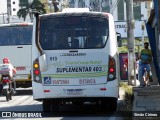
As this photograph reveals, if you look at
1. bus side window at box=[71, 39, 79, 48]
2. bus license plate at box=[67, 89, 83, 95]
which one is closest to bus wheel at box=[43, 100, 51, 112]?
bus license plate at box=[67, 89, 83, 95]

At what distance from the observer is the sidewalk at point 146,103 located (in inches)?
480

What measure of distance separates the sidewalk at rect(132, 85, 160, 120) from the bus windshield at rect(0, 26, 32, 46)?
705 centimetres

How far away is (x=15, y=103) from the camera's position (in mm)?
18766

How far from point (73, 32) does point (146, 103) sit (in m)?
3.12

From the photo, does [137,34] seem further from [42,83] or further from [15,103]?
[42,83]

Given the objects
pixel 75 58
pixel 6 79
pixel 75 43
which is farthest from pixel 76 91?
pixel 6 79

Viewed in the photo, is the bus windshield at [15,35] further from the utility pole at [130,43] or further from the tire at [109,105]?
the tire at [109,105]

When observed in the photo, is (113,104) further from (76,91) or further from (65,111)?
(65,111)

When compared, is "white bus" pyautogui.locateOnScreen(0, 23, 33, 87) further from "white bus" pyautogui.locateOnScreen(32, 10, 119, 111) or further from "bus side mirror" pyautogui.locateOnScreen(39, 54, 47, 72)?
"bus side mirror" pyautogui.locateOnScreen(39, 54, 47, 72)


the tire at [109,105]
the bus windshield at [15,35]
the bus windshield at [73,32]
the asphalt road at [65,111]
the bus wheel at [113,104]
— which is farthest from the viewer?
the bus windshield at [15,35]

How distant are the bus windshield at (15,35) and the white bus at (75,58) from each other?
29.5 ft

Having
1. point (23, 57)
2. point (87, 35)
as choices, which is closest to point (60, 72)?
point (87, 35)

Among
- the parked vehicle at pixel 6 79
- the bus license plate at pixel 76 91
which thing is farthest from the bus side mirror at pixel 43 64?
the parked vehicle at pixel 6 79

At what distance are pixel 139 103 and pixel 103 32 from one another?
2530 millimetres
